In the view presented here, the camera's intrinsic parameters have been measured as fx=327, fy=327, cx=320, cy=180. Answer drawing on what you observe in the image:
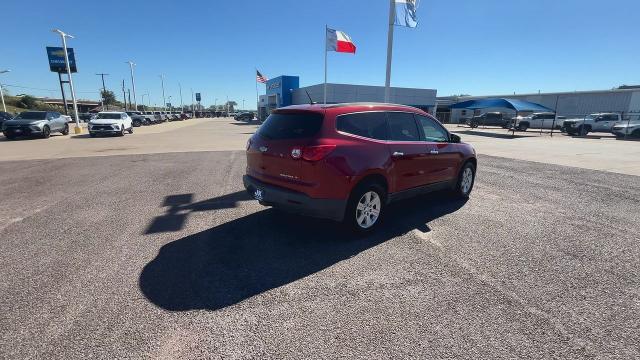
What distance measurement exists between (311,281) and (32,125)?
2244 cm

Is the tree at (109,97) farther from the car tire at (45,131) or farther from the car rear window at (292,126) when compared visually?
the car rear window at (292,126)

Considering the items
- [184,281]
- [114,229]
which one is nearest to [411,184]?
[184,281]

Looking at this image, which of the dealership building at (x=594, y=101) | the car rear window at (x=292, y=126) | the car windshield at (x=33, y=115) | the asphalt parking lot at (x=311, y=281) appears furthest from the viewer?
the dealership building at (x=594, y=101)

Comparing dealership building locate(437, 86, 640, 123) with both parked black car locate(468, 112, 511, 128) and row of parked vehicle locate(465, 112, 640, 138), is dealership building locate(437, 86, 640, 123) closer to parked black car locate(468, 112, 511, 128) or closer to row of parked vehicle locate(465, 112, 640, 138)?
parked black car locate(468, 112, 511, 128)

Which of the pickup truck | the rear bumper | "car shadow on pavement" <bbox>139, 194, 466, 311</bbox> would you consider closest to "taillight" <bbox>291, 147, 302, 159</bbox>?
the rear bumper

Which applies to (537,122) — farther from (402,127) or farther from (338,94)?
(402,127)

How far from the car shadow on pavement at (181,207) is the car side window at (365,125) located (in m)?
2.78

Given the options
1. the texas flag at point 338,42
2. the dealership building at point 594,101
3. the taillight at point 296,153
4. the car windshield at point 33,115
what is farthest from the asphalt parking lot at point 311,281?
the dealership building at point 594,101

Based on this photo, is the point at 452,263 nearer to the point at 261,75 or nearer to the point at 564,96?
the point at 261,75

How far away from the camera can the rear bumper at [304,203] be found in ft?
12.9

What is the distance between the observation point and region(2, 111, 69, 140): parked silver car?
17.9m

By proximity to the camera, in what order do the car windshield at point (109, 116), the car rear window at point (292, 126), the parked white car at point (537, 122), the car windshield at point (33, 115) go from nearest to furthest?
1. the car rear window at point (292, 126)
2. the car windshield at point (33, 115)
3. the car windshield at point (109, 116)
4. the parked white car at point (537, 122)

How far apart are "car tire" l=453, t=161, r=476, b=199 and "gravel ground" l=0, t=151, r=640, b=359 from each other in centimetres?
30

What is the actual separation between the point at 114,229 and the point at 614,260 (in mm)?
6462
